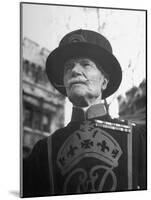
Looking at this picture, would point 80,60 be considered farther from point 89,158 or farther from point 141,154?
point 141,154

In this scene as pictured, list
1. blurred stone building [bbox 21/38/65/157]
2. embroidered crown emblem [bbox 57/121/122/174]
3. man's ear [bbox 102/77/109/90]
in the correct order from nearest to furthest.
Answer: blurred stone building [bbox 21/38/65/157]
embroidered crown emblem [bbox 57/121/122/174]
man's ear [bbox 102/77/109/90]

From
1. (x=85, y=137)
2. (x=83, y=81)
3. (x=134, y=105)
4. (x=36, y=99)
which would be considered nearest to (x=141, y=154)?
(x=134, y=105)

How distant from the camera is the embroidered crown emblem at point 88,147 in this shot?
21.5 feet

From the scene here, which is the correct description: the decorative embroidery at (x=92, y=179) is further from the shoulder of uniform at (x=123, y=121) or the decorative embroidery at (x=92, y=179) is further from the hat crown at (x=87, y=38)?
the hat crown at (x=87, y=38)

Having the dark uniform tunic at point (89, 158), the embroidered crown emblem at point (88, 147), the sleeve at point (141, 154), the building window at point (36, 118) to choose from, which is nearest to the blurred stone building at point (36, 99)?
the building window at point (36, 118)

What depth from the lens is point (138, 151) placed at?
271 inches

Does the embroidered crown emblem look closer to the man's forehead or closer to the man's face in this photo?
the man's face

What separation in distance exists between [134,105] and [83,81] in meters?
0.72

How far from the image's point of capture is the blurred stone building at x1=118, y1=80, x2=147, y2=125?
683 cm

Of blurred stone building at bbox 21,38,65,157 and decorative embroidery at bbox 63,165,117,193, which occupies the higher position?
blurred stone building at bbox 21,38,65,157

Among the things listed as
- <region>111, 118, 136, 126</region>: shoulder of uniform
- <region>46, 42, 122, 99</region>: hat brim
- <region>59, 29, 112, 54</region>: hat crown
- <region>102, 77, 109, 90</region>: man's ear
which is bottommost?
<region>111, 118, 136, 126</region>: shoulder of uniform

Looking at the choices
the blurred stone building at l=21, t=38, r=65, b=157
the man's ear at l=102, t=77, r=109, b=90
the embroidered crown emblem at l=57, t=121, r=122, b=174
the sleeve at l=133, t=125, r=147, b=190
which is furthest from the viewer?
the sleeve at l=133, t=125, r=147, b=190

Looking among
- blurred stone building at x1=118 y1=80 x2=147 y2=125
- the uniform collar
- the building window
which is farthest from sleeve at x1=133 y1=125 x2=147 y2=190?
the building window

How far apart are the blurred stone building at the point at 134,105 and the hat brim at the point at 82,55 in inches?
7.5
